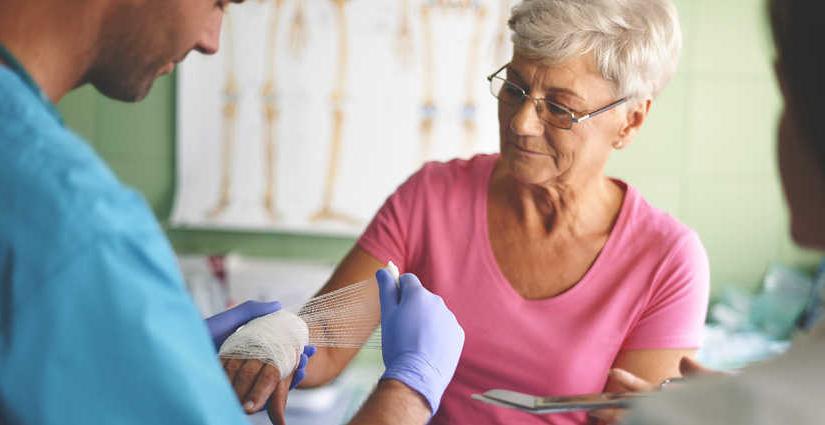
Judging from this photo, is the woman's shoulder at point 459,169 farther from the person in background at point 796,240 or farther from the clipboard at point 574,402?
the person in background at point 796,240

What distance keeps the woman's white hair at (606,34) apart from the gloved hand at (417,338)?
0.49 metres

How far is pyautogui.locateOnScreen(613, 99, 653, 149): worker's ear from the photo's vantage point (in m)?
1.54

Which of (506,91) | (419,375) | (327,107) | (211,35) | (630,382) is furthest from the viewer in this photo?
(327,107)

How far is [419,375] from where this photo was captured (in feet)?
3.62

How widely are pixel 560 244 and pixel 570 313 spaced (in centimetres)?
15

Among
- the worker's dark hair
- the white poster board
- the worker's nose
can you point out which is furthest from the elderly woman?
the white poster board

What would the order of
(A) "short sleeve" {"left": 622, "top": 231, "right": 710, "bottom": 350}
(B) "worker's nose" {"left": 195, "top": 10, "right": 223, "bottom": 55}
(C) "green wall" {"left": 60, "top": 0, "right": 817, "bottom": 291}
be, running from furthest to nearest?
1. (C) "green wall" {"left": 60, "top": 0, "right": 817, "bottom": 291}
2. (A) "short sleeve" {"left": 622, "top": 231, "right": 710, "bottom": 350}
3. (B) "worker's nose" {"left": 195, "top": 10, "right": 223, "bottom": 55}

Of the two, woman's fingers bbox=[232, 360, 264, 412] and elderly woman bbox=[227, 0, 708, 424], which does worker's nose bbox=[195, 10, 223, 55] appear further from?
elderly woman bbox=[227, 0, 708, 424]

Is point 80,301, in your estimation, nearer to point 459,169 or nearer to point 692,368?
point 692,368

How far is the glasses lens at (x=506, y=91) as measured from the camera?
151cm

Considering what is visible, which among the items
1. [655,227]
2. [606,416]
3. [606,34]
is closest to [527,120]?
[606,34]

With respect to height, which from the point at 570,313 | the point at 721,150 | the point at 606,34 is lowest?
the point at 721,150

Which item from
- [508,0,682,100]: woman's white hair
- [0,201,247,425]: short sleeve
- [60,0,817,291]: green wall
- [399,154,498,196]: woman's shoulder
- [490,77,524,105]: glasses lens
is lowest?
[60,0,817,291]: green wall

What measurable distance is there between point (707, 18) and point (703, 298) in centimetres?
189
